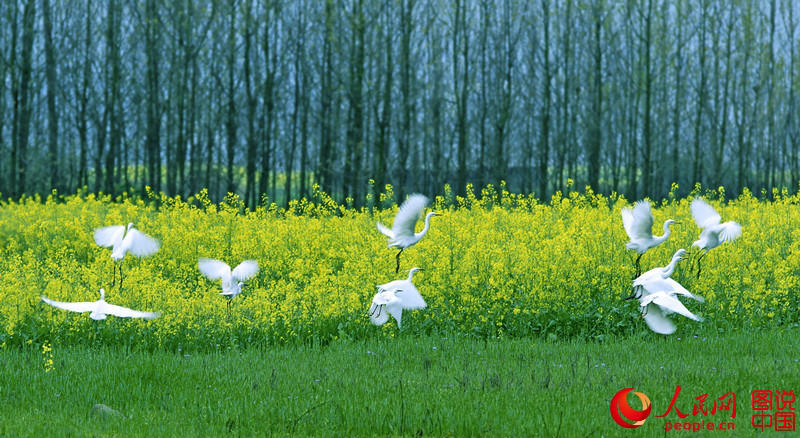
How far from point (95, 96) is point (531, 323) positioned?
26439mm

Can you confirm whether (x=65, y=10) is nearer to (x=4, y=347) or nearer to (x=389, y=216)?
(x=389, y=216)

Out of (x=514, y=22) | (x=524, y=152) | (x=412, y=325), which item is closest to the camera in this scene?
(x=412, y=325)

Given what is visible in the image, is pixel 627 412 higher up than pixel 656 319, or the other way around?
pixel 656 319

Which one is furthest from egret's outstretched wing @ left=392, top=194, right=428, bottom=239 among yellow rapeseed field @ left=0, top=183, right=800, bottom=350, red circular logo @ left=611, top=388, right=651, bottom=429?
red circular logo @ left=611, top=388, right=651, bottom=429

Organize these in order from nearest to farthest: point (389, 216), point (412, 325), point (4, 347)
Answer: point (4, 347) → point (412, 325) → point (389, 216)

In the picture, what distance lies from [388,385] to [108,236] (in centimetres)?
337

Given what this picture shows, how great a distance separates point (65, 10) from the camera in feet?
95.1

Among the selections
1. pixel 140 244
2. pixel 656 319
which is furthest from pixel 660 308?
pixel 140 244

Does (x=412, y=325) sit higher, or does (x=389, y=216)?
(x=389, y=216)

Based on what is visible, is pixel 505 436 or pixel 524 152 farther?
pixel 524 152

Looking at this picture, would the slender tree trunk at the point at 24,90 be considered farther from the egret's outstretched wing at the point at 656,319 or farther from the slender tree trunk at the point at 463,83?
the egret's outstretched wing at the point at 656,319

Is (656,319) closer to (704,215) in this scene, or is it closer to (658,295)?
(658,295)

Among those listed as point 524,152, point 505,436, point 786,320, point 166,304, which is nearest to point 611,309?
point 786,320

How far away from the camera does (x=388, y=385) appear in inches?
234
